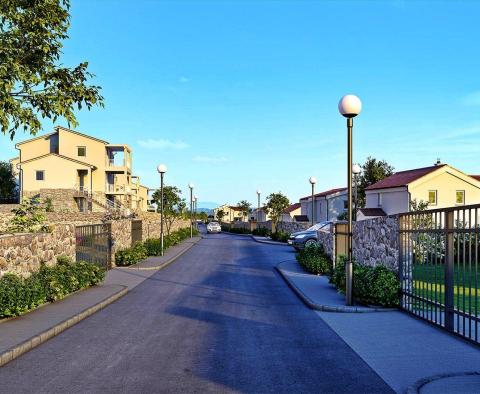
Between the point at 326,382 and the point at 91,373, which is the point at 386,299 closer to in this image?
the point at 326,382

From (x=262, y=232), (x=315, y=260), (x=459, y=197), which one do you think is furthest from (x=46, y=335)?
(x=262, y=232)

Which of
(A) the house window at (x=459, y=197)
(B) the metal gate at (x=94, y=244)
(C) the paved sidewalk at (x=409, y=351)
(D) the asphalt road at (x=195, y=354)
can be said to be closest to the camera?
(C) the paved sidewalk at (x=409, y=351)

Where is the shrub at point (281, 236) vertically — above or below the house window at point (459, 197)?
below

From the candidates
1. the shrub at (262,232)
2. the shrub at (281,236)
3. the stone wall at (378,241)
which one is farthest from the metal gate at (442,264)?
the shrub at (262,232)

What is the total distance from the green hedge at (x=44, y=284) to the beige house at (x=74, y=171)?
4442 centimetres

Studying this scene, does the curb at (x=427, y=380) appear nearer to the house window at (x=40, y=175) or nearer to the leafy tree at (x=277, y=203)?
the leafy tree at (x=277, y=203)

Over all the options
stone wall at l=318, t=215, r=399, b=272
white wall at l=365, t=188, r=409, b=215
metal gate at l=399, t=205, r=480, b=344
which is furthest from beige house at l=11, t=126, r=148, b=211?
metal gate at l=399, t=205, r=480, b=344

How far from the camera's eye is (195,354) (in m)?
7.59

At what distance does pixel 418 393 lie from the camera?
219 inches

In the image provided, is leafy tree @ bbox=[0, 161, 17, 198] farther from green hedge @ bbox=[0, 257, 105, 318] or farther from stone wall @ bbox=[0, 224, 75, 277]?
green hedge @ bbox=[0, 257, 105, 318]

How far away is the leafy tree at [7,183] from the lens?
68062mm

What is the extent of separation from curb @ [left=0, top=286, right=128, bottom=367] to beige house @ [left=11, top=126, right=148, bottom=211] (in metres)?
48.1

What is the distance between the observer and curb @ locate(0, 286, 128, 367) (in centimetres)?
730

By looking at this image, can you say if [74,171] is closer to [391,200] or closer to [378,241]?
[391,200]
